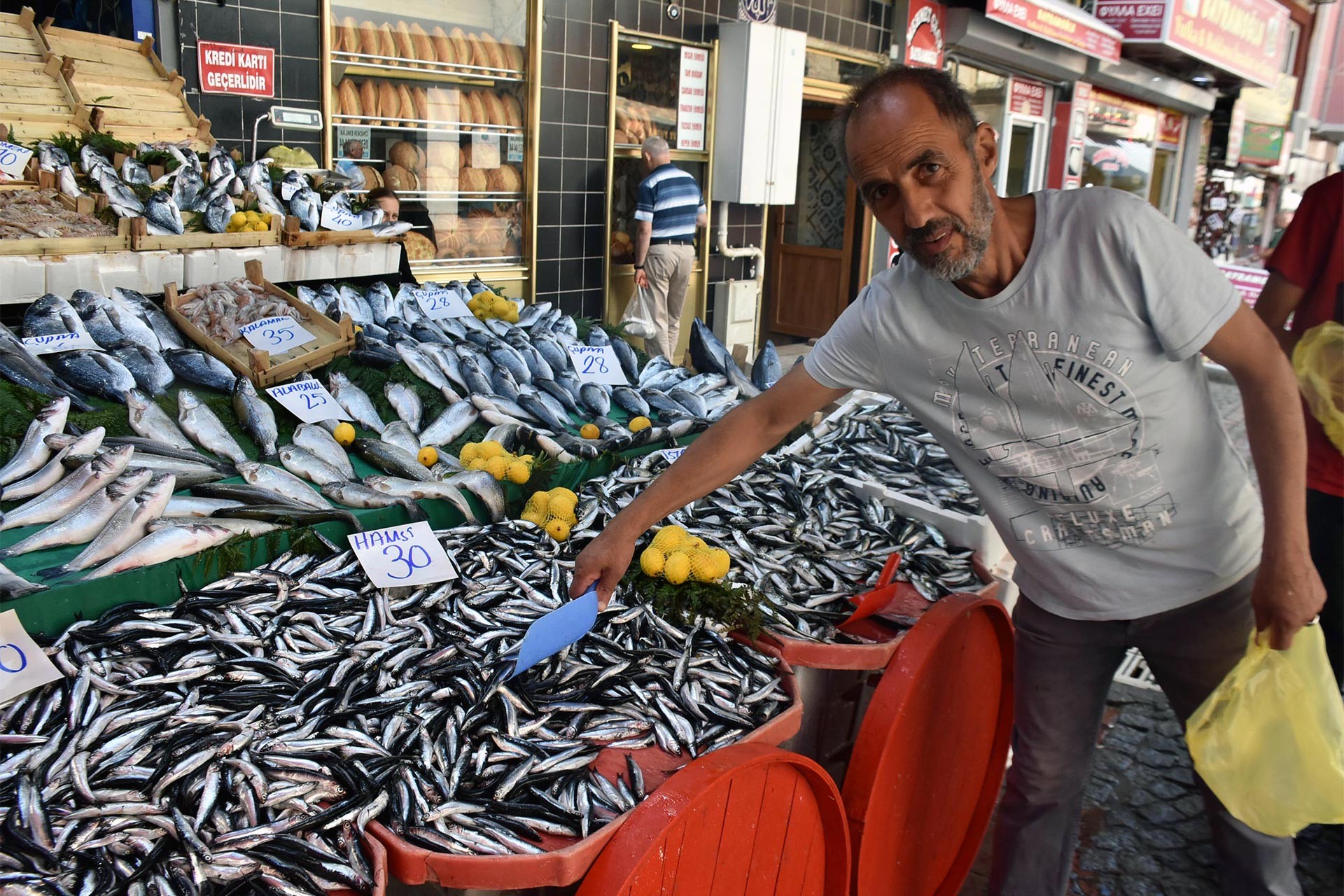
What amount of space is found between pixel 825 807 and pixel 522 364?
2.72 meters

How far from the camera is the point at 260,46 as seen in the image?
6617mm

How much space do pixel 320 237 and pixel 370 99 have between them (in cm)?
316

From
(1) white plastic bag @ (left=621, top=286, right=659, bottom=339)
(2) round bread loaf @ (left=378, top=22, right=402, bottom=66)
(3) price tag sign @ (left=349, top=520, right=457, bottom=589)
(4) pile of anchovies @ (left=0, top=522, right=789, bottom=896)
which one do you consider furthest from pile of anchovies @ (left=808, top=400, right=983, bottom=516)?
(2) round bread loaf @ (left=378, top=22, right=402, bottom=66)

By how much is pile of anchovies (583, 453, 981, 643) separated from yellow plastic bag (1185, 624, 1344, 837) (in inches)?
40.5

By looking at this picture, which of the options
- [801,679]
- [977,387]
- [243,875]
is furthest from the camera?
[801,679]

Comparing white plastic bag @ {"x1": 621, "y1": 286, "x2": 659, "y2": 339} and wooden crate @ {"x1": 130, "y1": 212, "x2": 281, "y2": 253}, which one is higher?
wooden crate @ {"x1": 130, "y1": 212, "x2": 281, "y2": 253}

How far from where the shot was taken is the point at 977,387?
2.24 meters

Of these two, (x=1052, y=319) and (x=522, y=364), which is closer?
(x=1052, y=319)

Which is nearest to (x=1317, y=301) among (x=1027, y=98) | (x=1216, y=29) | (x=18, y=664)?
(x=18, y=664)

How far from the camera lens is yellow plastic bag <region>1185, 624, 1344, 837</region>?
6.88 ft

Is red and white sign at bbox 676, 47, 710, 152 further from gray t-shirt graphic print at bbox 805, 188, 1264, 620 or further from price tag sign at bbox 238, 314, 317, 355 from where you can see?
gray t-shirt graphic print at bbox 805, 188, 1264, 620

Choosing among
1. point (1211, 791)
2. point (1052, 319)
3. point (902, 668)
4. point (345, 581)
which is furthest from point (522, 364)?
point (1211, 791)

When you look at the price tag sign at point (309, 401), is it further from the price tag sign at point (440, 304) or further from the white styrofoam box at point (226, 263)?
the price tag sign at point (440, 304)

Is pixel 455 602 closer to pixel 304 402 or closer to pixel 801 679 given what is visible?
pixel 801 679
